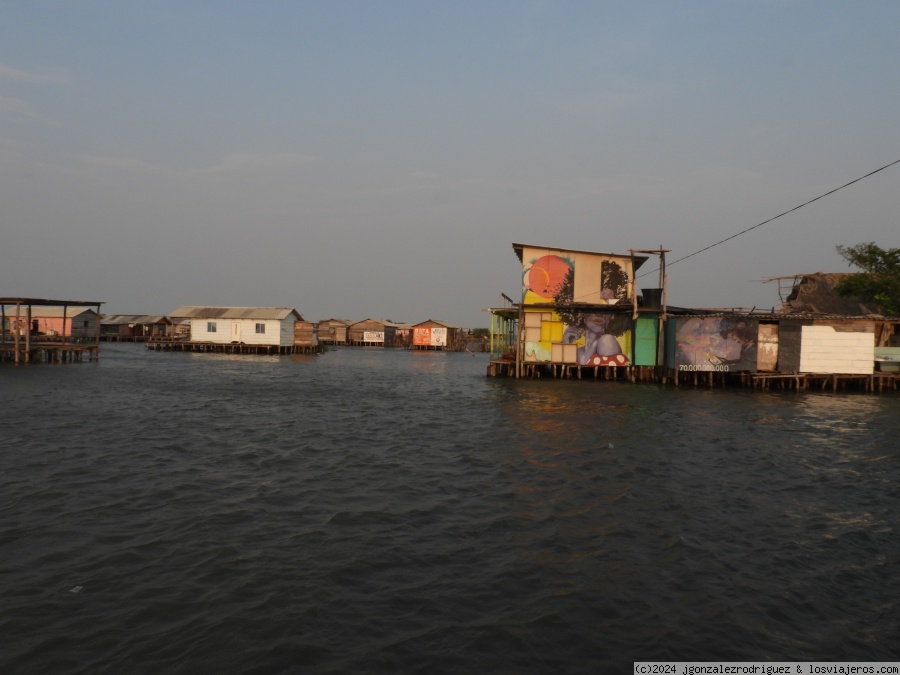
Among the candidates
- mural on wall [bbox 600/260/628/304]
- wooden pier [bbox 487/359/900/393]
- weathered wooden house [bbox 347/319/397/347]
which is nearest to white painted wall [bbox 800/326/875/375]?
wooden pier [bbox 487/359/900/393]

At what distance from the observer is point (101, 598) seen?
6047 millimetres

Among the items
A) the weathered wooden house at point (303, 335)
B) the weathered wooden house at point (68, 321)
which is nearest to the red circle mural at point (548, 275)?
the weathered wooden house at point (303, 335)

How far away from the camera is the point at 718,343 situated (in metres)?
30.2

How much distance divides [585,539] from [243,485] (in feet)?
20.3

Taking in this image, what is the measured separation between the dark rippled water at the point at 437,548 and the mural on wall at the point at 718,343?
14003mm

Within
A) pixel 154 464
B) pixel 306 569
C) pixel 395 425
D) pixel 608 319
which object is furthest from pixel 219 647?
pixel 608 319

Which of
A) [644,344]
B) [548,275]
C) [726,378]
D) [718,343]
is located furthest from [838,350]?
[548,275]

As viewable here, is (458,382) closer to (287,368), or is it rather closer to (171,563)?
(287,368)

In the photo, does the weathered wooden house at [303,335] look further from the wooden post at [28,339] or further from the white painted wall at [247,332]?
the wooden post at [28,339]

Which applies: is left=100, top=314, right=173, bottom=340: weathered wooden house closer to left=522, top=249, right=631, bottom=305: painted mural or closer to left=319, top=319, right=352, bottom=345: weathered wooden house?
left=319, top=319, right=352, bottom=345: weathered wooden house

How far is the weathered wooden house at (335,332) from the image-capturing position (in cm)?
9200

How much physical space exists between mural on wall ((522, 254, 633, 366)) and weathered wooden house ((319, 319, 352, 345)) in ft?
208

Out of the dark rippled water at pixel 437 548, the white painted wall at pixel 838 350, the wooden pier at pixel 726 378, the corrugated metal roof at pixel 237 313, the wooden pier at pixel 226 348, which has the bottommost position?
the dark rippled water at pixel 437 548

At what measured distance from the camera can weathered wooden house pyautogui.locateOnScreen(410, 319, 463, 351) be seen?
85125mm
